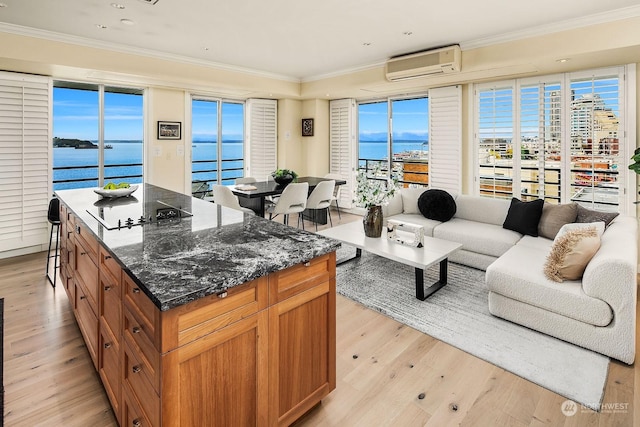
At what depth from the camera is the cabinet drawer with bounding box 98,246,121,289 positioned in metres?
1.59

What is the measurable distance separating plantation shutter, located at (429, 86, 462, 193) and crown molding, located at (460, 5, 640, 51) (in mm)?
1022

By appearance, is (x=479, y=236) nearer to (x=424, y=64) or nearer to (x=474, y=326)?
(x=474, y=326)

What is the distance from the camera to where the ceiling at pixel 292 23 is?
3215 millimetres

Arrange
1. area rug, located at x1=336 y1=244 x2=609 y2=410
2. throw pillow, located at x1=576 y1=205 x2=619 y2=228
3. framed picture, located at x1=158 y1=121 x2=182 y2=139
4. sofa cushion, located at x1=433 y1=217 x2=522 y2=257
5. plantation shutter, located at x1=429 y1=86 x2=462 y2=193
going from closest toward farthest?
area rug, located at x1=336 y1=244 x2=609 y2=410
throw pillow, located at x1=576 y1=205 x2=619 y2=228
sofa cushion, located at x1=433 y1=217 x2=522 y2=257
plantation shutter, located at x1=429 y1=86 x2=462 y2=193
framed picture, located at x1=158 y1=121 x2=182 y2=139

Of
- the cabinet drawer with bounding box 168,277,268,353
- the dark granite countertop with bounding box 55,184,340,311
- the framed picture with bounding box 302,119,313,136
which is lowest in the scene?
the cabinet drawer with bounding box 168,277,268,353

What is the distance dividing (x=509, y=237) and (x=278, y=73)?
4.52 metres

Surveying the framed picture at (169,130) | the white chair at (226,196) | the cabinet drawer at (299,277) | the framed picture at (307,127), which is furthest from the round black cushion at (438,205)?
the framed picture at (169,130)

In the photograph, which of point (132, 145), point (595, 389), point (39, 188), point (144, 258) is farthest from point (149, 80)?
point (595, 389)

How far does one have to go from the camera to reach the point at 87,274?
2.20 meters

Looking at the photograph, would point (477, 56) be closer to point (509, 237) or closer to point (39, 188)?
point (509, 237)

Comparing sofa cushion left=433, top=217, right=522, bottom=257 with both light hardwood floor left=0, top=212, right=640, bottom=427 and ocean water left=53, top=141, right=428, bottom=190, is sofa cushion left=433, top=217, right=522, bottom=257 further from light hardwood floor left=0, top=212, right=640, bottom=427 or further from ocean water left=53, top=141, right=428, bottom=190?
ocean water left=53, top=141, right=428, bottom=190

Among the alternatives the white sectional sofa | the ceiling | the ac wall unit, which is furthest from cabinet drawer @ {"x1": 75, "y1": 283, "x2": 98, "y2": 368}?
the ac wall unit

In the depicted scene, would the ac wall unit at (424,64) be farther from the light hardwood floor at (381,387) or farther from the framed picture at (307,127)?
the light hardwood floor at (381,387)

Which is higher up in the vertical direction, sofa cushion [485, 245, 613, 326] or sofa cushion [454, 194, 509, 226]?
sofa cushion [454, 194, 509, 226]
